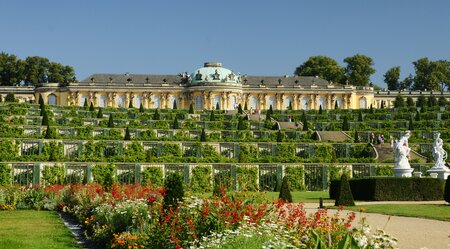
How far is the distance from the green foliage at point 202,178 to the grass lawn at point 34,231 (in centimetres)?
1062

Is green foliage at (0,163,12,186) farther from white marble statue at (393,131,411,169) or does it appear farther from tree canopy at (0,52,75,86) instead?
tree canopy at (0,52,75,86)

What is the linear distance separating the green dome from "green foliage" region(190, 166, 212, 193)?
5469 cm

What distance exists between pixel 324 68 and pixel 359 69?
189 inches

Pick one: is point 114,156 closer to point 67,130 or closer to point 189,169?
point 189,169

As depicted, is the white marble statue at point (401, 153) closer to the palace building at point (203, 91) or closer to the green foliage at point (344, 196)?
the green foliage at point (344, 196)

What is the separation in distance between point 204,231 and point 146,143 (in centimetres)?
2610

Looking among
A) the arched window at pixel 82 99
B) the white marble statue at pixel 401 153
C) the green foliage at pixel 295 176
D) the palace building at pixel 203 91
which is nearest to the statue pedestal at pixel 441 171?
the white marble statue at pixel 401 153

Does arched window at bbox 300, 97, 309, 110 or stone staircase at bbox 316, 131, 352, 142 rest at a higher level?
arched window at bbox 300, 97, 309, 110

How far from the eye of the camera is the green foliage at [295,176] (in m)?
30.4

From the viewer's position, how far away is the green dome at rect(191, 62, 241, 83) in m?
84.6

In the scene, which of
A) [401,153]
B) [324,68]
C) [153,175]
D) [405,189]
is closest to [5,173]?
[153,175]

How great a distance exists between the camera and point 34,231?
567 inches

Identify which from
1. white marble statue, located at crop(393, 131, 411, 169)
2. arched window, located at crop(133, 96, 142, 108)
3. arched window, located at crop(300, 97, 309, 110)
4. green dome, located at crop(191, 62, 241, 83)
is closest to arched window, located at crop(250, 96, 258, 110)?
green dome, located at crop(191, 62, 241, 83)

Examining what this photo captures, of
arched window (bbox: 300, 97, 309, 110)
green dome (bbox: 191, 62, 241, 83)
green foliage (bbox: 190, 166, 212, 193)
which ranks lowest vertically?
green foliage (bbox: 190, 166, 212, 193)
